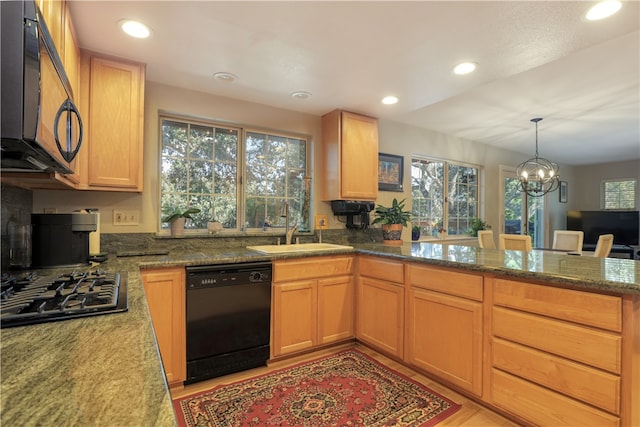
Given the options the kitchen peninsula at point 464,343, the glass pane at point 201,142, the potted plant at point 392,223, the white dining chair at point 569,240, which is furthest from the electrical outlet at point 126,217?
the white dining chair at point 569,240

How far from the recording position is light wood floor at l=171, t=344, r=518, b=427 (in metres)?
1.80

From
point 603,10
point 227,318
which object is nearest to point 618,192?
point 603,10

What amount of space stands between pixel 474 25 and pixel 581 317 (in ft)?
5.27

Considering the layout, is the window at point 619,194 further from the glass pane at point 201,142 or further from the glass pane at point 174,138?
the glass pane at point 174,138

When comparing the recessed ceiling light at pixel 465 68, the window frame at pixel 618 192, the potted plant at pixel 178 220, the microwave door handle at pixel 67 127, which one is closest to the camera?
the microwave door handle at pixel 67 127

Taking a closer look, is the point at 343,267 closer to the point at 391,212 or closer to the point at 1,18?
the point at 391,212

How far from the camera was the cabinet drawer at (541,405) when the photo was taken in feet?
4.75

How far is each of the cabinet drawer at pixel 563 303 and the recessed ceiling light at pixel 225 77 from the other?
2.31 meters

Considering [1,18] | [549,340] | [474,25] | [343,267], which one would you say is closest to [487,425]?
[549,340]

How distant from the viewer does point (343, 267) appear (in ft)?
9.09

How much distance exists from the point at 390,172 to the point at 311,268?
1.87 m

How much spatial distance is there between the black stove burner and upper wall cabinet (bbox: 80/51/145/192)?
2.98ft

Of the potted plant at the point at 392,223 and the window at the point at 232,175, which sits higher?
the window at the point at 232,175

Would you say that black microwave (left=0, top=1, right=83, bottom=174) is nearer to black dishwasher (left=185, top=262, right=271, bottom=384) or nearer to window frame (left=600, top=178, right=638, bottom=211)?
black dishwasher (left=185, top=262, right=271, bottom=384)
